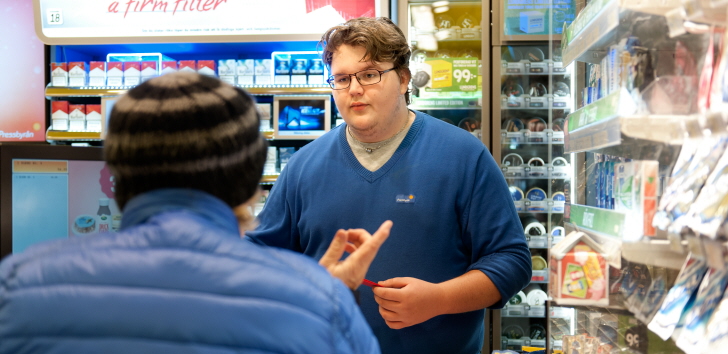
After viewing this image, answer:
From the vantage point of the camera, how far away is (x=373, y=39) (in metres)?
1.88

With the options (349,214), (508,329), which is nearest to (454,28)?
(508,329)

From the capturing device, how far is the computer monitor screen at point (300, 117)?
3.84 m

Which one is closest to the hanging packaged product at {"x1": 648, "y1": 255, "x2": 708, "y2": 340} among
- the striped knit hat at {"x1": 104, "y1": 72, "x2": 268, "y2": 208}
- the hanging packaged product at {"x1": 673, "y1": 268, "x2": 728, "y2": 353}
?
the hanging packaged product at {"x1": 673, "y1": 268, "x2": 728, "y2": 353}

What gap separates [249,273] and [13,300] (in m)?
0.31

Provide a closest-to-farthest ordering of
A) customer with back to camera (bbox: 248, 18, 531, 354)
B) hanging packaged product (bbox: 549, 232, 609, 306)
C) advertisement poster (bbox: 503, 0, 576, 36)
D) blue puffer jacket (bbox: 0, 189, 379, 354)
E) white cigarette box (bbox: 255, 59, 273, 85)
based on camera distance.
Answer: blue puffer jacket (bbox: 0, 189, 379, 354), hanging packaged product (bbox: 549, 232, 609, 306), customer with back to camera (bbox: 248, 18, 531, 354), advertisement poster (bbox: 503, 0, 576, 36), white cigarette box (bbox: 255, 59, 273, 85)

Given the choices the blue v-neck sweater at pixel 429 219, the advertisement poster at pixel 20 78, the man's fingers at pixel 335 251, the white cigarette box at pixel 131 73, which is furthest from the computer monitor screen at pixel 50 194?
the advertisement poster at pixel 20 78

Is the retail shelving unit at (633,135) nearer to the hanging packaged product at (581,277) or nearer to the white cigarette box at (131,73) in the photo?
the hanging packaged product at (581,277)

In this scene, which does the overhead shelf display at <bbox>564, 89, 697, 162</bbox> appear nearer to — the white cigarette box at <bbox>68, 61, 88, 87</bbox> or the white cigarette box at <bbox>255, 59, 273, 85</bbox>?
the white cigarette box at <bbox>255, 59, 273, 85</bbox>

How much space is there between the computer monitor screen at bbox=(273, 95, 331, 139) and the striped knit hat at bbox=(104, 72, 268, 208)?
2.97 metres

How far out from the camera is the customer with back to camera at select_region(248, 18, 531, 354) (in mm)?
1798

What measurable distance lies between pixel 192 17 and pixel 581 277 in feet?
11.0

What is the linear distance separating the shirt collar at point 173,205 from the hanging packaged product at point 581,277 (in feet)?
2.69

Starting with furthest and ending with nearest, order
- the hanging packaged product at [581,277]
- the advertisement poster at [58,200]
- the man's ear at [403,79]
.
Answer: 1. the advertisement poster at [58,200]
2. the man's ear at [403,79]
3. the hanging packaged product at [581,277]

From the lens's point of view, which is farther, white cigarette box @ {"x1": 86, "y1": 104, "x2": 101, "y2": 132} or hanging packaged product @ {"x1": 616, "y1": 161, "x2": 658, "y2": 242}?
white cigarette box @ {"x1": 86, "y1": 104, "x2": 101, "y2": 132}
